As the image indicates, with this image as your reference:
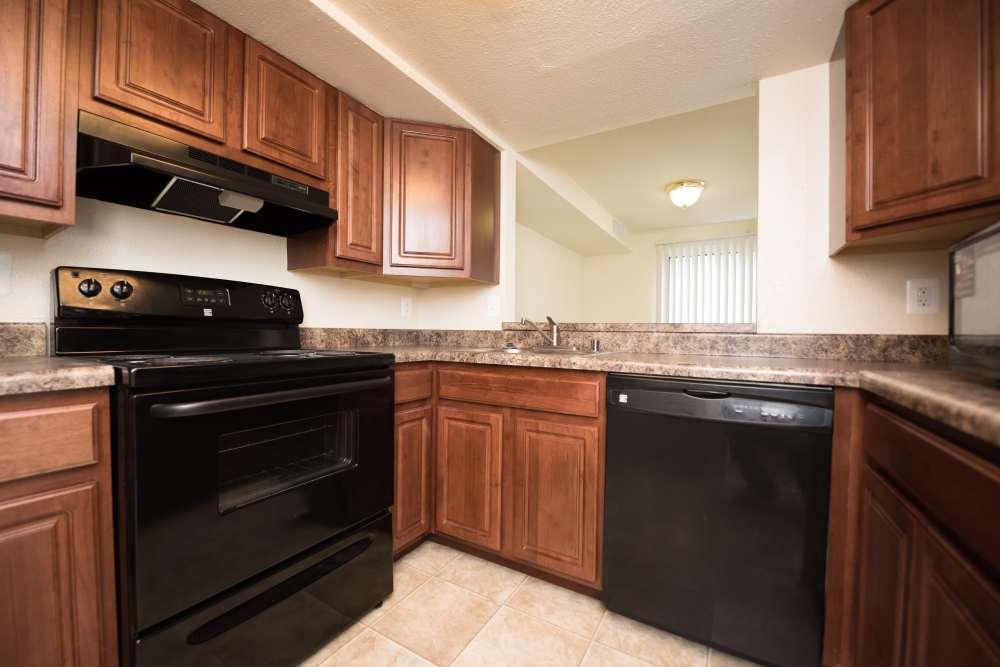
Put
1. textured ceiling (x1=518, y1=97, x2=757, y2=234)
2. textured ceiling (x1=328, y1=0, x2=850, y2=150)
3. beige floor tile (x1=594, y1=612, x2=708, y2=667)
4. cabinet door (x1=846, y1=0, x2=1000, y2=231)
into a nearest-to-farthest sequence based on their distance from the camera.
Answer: cabinet door (x1=846, y1=0, x2=1000, y2=231) < beige floor tile (x1=594, y1=612, x2=708, y2=667) < textured ceiling (x1=328, y1=0, x2=850, y2=150) < textured ceiling (x1=518, y1=97, x2=757, y2=234)

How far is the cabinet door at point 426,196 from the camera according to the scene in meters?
2.05

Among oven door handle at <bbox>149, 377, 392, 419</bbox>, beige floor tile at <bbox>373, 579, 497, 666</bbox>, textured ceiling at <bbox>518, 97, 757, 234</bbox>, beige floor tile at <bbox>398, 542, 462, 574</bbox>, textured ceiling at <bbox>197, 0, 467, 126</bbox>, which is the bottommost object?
beige floor tile at <bbox>373, 579, 497, 666</bbox>

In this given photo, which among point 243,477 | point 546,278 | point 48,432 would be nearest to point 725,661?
point 243,477

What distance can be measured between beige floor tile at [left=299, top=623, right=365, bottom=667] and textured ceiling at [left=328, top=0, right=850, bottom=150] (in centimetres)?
213

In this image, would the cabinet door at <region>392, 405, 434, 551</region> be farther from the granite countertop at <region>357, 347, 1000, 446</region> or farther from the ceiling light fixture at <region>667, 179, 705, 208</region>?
the ceiling light fixture at <region>667, 179, 705, 208</region>

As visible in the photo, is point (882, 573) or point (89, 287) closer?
point (882, 573)

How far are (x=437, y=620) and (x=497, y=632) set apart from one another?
0.22m

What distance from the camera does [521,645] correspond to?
132 cm

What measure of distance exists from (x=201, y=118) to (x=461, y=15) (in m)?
0.97

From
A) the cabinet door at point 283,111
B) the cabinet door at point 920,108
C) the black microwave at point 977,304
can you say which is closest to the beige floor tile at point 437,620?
the black microwave at point 977,304

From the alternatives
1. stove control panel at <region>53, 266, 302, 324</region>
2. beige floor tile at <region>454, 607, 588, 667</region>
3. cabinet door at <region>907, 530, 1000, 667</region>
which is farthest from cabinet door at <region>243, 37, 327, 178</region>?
cabinet door at <region>907, 530, 1000, 667</region>

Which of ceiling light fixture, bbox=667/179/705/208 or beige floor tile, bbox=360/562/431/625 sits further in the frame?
ceiling light fixture, bbox=667/179/705/208

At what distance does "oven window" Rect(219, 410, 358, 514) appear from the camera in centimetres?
108

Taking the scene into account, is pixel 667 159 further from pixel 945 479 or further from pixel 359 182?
pixel 945 479
